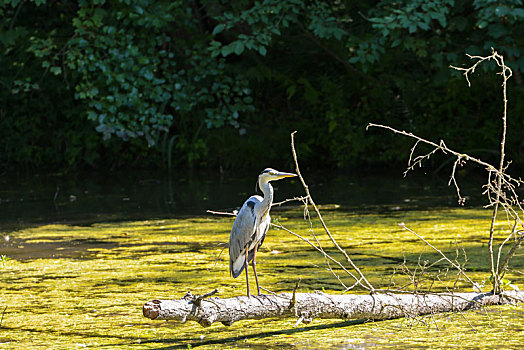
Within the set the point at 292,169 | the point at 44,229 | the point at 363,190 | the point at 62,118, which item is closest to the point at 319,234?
the point at 44,229

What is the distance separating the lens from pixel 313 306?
3.44m

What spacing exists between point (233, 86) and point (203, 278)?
6.62 metres

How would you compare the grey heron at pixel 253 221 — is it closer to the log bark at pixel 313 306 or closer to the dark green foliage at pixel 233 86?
the log bark at pixel 313 306

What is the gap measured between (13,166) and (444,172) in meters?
5.98

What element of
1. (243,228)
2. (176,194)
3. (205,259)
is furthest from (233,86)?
(243,228)

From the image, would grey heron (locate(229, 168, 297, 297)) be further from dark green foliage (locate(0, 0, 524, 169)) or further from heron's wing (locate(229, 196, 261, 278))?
dark green foliage (locate(0, 0, 524, 169))

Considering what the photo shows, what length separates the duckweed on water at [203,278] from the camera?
351 cm

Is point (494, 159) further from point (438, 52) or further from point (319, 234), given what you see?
point (319, 234)

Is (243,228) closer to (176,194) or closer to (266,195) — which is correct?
(266,195)

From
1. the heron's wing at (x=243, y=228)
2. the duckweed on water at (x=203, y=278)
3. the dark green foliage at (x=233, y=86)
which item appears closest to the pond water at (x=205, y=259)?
the duckweed on water at (x=203, y=278)

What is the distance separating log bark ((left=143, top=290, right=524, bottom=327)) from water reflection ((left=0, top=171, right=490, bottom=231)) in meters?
3.77

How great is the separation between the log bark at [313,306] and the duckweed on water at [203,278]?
6 cm

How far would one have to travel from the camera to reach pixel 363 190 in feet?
29.7

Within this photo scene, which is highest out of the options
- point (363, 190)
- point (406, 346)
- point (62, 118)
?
point (62, 118)
